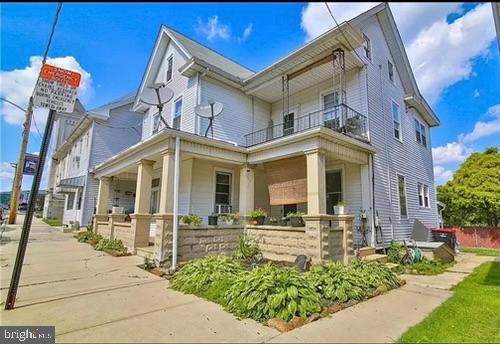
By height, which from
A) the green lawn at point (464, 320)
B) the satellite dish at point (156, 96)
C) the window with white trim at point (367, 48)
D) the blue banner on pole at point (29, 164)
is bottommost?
the green lawn at point (464, 320)

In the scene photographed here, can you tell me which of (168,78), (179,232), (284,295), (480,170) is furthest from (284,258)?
(480,170)

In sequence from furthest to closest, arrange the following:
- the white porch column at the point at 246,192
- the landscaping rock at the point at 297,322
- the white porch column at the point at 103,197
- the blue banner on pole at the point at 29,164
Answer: the blue banner on pole at the point at 29,164
the white porch column at the point at 103,197
the white porch column at the point at 246,192
the landscaping rock at the point at 297,322

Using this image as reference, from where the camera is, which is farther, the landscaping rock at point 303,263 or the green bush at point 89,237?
the green bush at point 89,237

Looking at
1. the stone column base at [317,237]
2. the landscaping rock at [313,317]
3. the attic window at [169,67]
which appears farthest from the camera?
the attic window at [169,67]

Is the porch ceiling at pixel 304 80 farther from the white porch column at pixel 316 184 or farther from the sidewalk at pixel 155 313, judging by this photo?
the sidewalk at pixel 155 313

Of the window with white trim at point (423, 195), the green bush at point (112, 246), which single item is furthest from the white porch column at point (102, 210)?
the window with white trim at point (423, 195)

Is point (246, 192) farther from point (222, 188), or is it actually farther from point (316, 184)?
point (316, 184)

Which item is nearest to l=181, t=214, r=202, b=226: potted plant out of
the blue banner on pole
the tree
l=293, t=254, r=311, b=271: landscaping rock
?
l=293, t=254, r=311, b=271: landscaping rock

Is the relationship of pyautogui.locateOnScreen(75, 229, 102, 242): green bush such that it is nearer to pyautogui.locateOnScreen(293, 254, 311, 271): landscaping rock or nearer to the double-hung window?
the double-hung window

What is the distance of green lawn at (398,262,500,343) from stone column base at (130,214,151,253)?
8.22 m

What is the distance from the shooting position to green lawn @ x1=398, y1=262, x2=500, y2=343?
3.59 meters

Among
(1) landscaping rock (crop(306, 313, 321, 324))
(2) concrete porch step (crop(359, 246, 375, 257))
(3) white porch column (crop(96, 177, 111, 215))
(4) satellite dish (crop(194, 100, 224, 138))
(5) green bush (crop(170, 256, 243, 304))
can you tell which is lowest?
(1) landscaping rock (crop(306, 313, 321, 324))

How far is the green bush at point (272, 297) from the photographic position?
162 inches

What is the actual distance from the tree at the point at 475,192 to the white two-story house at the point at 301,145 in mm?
6477
